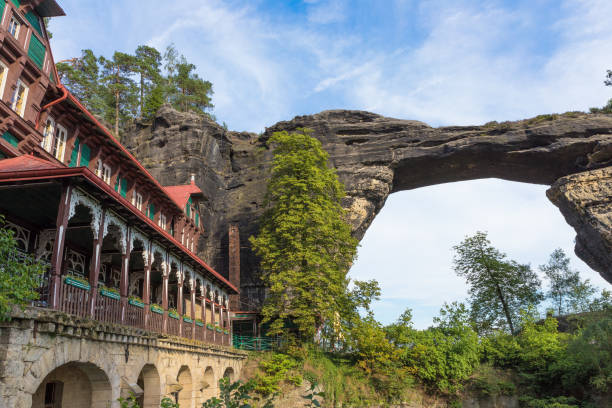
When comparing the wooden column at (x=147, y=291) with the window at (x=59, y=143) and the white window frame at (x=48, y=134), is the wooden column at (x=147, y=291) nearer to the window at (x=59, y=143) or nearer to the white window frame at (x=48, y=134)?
the window at (x=59, y=143)

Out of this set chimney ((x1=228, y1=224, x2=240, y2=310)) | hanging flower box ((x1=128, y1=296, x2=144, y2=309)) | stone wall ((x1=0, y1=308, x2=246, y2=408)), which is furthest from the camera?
chimney ((x1=228, y1=224, x2=240, y2=310))

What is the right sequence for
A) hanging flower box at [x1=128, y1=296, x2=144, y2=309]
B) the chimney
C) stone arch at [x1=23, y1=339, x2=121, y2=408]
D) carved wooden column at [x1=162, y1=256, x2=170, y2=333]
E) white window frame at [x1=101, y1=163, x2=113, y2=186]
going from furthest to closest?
the chimney → white window frame at [x1=101, y1=163, x2=113, y2=186] → carved wooden column at [x1=162, y1=256, x2=170, y2=333] → hanging flower box at [x1=128, y1=296, x2=144, y2=309] → stone arch at [x1=23, y1=339, x2=121, y2=408]

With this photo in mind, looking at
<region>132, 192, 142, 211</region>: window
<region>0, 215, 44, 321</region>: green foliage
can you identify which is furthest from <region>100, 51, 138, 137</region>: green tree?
<region>0, 215, 44, 321</region>: green foliage

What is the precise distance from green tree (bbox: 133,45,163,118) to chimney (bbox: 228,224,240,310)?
19748 millimetres

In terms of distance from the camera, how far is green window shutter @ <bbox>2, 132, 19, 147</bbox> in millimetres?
15448

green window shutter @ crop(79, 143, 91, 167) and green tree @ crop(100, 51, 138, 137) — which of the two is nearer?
green window shutter @ crop(79, 143, 91, 167)

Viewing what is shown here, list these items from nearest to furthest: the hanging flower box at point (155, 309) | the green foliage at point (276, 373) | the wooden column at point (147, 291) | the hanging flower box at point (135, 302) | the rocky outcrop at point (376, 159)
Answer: the hanging flower box at point (135, 302)
the wooden column at point (147, 291)
the hanging flower box at point (155, 309)
the green foliage at point (276, 373)
the rocky outcrop at point (376, 159)

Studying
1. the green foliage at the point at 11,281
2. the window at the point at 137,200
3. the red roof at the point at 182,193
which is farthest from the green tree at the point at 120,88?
the green foliage at the point at 11,281

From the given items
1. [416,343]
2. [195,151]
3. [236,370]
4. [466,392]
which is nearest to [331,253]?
[416,343]

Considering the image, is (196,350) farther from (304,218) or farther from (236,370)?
(304,218)

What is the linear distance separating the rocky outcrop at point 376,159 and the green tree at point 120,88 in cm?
710

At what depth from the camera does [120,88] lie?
160 feet

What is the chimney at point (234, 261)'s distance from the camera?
35594 millimetres

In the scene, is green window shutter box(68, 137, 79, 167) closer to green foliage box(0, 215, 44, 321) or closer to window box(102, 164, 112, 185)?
window box(102, 164, 112, 185)
